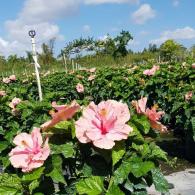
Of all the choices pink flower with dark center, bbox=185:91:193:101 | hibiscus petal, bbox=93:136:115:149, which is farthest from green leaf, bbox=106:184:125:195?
pink flower with dark center, bbox=185:91:193:101

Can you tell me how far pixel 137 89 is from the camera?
738 centimetres

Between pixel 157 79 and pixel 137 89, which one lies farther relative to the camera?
pixel 137 89

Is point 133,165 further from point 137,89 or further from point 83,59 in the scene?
point 83,59

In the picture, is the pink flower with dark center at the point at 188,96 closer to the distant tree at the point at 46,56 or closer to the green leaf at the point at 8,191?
the green leaf at the point at 8,191

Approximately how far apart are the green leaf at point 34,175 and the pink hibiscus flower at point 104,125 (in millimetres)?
192

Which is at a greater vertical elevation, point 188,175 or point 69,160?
point 69,160

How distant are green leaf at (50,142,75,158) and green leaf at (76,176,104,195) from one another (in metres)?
0.12

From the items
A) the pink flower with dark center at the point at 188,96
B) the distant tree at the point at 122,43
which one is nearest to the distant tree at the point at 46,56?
the distant tree at the point at 122,43

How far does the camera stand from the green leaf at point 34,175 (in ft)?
6.10

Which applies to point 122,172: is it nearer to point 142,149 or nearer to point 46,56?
point 142,149

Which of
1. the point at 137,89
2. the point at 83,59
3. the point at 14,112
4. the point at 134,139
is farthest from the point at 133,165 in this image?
the point at 83,59

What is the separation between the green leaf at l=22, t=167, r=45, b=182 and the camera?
1.86 metres

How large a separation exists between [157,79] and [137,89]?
57 centimetres

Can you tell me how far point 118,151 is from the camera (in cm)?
188
